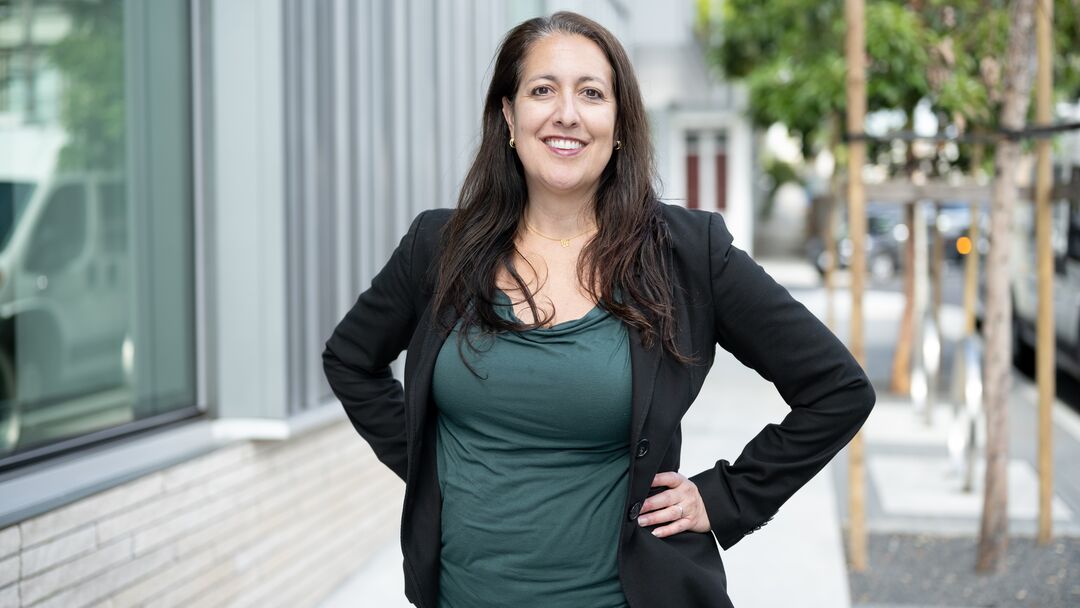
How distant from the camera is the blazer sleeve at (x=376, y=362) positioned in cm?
253

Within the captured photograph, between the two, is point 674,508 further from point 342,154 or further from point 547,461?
point 342,154

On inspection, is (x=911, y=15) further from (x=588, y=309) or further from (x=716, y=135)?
(x=716, y=135)

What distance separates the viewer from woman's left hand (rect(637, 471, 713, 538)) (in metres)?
2.23

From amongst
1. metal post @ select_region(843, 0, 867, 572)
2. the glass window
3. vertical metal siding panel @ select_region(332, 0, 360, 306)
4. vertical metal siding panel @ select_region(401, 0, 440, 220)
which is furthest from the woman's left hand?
vertical metal siding panel @ select_region(401, 0, 440, 220)

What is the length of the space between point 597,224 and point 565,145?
0.18 metres

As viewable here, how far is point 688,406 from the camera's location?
2312 mm

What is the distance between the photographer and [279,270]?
436 centimetres

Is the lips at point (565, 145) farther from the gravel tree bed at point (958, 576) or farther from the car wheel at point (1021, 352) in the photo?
the car wheel at point (1021, 352)

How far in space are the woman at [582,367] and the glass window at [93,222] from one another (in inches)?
69.1

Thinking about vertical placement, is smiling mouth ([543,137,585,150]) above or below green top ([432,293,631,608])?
above

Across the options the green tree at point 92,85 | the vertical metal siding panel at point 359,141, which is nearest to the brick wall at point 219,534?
the vertical metal siding panel at point 359,141

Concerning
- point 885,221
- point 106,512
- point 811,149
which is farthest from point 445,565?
point 885,221

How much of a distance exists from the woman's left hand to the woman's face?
1.99 ft

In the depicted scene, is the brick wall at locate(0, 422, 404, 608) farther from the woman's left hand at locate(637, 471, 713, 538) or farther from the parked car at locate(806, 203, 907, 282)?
the parked car at locate(806, 203, 907, 282)
